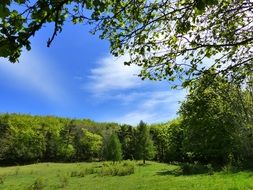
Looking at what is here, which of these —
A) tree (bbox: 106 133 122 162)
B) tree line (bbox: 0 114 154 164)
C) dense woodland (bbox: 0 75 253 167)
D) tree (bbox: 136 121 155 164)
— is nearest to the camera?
tree (bbox: 106 133 122 162)

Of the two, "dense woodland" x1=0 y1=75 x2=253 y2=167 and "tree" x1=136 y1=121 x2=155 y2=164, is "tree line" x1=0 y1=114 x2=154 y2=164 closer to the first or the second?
"dense woodland" x1=0 y1=75 x2=253 y2=167

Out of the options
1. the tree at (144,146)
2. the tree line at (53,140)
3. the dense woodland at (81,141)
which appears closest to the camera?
the tree at (144,146)

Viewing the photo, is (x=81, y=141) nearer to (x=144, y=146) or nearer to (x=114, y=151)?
(x=144, y=146)

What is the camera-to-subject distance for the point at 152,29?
34.6 ft

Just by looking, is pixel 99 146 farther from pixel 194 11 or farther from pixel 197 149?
pixel 194 11

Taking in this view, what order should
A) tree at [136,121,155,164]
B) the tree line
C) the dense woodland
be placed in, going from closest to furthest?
tree at [136,121,155,164] → the dense woodland → the tree line

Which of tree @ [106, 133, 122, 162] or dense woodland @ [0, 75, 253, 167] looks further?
dense woodland @ [0, 75, 253, 167]

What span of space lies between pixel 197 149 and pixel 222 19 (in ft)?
132

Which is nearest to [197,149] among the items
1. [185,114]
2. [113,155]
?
[185,114]

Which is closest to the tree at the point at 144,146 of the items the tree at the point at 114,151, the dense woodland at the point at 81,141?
the dense woodland at the point at 81,141

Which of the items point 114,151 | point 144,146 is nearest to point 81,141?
point 144,146

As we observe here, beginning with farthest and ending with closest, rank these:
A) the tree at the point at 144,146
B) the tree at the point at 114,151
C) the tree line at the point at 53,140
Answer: the tree line at the point at 53,140
the tree at the point at 144,146
the tree at the point at 114,151

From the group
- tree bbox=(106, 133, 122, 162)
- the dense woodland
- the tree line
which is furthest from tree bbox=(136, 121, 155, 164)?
the tree line

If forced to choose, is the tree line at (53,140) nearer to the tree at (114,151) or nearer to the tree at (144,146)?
the tree at (144,146)
